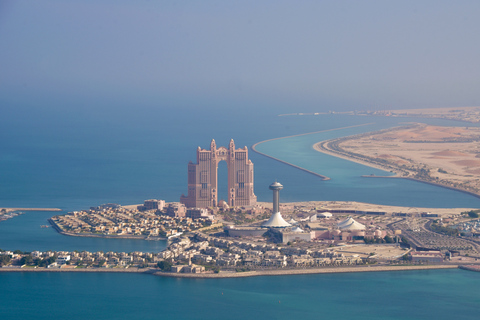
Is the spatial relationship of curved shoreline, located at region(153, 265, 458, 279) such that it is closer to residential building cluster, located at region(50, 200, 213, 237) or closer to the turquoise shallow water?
the turquoise shallow water

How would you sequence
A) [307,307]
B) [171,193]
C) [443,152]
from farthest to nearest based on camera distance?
[443,152], [171,193], [307,307]

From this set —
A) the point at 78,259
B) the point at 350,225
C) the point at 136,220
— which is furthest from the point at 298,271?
the point at 136,220

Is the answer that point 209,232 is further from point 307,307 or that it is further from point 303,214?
point 307,307

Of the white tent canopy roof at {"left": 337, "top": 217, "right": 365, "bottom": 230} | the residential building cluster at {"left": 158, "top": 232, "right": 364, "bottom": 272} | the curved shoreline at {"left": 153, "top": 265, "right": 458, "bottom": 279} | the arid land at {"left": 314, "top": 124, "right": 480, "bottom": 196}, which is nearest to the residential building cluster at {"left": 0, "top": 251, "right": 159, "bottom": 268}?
the residential building cluster at {"left": 158, "top": 232, "right": 364, "bottom": 272}

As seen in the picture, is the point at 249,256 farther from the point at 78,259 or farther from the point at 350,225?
the point at 350,225

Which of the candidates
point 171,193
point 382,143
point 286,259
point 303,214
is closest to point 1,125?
point 382,143

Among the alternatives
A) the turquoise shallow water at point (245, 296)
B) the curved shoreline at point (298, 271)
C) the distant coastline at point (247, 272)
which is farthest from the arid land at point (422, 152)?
the turquoise shallow water at point (245, 296)
